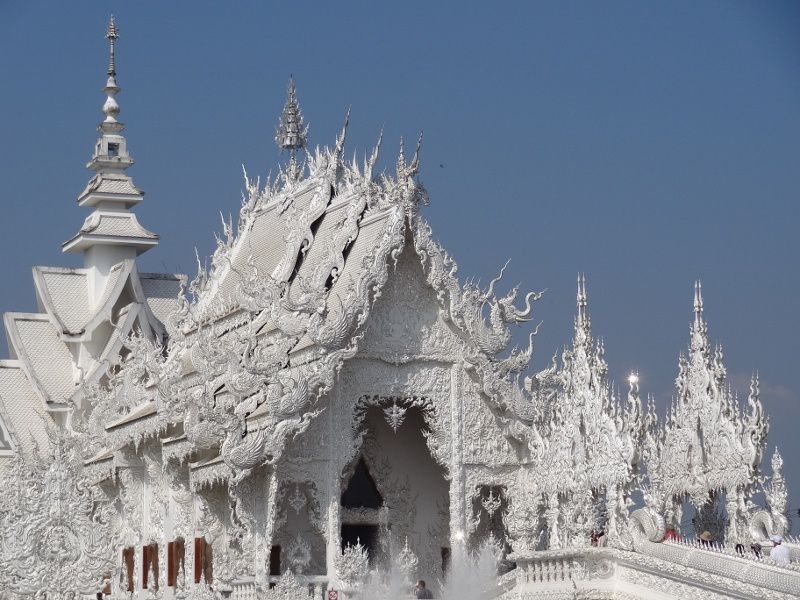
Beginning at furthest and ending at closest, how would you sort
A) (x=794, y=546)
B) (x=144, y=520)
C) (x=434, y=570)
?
(x=144, y=520) → (x=434, y=570) → (x=794, y=546)

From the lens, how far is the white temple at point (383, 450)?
2978 centimetres

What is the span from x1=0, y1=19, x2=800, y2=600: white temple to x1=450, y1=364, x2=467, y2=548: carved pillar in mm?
34

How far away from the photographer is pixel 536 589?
96.2 ft

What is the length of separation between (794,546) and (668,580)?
2686 millimetres

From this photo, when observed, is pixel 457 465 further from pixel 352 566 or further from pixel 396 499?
pixel 352 566

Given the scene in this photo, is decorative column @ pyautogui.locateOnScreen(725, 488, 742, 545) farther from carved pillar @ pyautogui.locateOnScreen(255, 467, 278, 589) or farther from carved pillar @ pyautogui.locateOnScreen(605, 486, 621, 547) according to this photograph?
carved pillar @ pyautogui.locateOnScreen(255, 467, 278, 589)

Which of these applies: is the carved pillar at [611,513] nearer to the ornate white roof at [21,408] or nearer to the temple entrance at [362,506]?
the temple entrance at [362,506]

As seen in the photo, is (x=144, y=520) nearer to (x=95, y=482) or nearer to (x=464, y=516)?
(x=95, y=482)

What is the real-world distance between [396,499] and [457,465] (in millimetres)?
2119

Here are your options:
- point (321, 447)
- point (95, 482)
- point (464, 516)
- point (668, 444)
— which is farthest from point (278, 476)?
point (95, 482)

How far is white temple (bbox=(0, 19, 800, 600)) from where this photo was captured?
97.7ft

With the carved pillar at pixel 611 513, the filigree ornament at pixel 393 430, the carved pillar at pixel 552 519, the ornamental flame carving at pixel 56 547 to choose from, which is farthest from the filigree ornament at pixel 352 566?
the carved pillar at pixel 611 513

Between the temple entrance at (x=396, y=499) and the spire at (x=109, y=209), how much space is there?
13.6m

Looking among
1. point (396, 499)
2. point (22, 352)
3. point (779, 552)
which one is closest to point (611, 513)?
point (779, 552)
